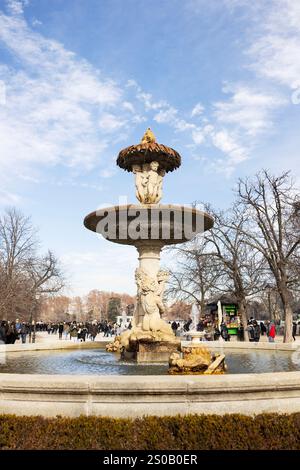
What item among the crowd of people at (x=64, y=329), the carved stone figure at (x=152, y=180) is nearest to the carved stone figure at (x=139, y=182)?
the carved stone figure at (x=152, y=180)

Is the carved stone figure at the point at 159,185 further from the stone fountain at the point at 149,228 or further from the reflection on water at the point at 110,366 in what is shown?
the reflection on water at the point at 110,366

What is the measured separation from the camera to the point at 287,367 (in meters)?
9.46

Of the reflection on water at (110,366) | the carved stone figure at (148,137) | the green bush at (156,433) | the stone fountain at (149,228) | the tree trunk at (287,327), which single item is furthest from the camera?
the tree trunk at (287,327)

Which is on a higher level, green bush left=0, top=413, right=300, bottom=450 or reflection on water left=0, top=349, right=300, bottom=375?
reflection on water left=0, top=349, right=300, bottom=375

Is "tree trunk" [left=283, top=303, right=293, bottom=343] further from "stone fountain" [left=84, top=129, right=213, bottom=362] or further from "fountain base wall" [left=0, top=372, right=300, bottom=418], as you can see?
"fountain base wall" [left=0, top=372, right=300, bottom=418]

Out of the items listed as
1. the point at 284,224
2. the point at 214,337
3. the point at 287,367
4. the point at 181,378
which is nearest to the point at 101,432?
the point at 181,378

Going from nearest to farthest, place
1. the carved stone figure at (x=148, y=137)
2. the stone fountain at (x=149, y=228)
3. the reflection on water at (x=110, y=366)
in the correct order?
the reflection on water at (x=110, y=366)
the stone fountain at (x=149, y=228)
the carved stone figure at (x=148, y=137)

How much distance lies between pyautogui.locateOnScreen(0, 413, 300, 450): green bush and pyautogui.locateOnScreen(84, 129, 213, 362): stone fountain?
565 centimetres

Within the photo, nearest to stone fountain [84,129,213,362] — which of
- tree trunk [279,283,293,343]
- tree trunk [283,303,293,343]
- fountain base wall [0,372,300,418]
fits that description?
fountain base wall [0,372,300,418]

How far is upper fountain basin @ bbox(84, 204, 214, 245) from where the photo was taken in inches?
433

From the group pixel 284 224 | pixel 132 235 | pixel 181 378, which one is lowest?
pixel 181 378

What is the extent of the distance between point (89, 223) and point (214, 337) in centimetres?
1612

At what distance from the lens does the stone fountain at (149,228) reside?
35.9 feet
